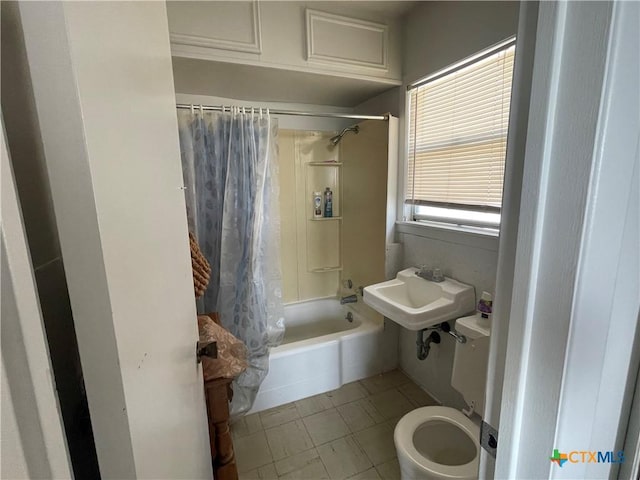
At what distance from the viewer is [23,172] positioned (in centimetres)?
38

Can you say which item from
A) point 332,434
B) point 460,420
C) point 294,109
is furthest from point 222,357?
point 294,109

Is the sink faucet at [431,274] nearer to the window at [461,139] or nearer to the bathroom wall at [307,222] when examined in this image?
the window at [461,139]

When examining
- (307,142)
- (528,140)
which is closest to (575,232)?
(528,140)

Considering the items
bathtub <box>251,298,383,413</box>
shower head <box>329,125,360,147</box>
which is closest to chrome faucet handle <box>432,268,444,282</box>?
bathtub <box>251,298,383,413</box>

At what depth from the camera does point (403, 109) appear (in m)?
1.94

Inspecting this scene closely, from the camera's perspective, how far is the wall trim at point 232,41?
1.46 meters

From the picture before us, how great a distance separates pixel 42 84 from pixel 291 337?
247 centimetres

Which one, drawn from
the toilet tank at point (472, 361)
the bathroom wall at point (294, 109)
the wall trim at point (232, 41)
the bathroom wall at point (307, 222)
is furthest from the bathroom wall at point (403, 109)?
the wall trim at point (232, 41)

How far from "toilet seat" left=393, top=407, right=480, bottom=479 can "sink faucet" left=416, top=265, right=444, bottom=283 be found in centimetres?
67

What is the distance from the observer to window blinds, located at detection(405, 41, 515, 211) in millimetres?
1399

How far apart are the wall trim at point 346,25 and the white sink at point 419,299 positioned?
1334 mm

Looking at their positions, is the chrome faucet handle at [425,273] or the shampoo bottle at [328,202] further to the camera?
the shampoo bottle at [328,202]

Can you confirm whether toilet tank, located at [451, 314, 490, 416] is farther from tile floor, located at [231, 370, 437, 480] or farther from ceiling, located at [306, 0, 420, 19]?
ceiling, located at [306, 0, 420, 19]

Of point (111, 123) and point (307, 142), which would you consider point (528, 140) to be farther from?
point (307, 142)
